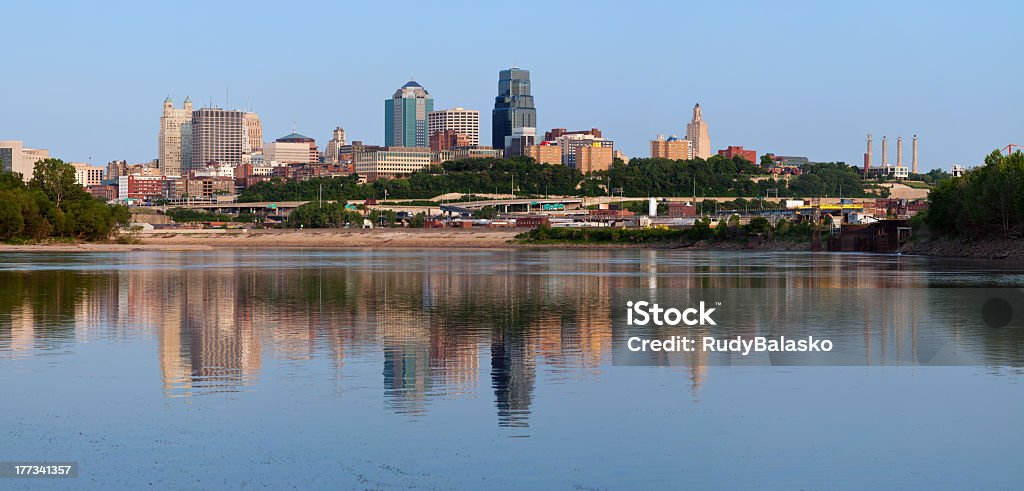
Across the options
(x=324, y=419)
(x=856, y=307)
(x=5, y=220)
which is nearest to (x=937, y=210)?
(x=856, y=307)

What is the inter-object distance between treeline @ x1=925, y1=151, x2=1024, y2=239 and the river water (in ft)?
218

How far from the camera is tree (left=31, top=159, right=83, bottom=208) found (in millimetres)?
124250

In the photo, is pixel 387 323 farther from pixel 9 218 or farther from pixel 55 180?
pixel 55 180

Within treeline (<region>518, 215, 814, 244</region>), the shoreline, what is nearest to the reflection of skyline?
the shoreline

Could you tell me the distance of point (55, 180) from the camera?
125 metres

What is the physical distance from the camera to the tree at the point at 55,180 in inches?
4892

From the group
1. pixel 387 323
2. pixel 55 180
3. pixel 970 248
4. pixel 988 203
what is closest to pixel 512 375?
pixel 387 323

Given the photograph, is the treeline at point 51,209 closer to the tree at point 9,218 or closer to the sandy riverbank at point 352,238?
the tree at point 9,218

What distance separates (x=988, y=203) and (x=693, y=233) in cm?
5785

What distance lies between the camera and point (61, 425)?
16.9 metres

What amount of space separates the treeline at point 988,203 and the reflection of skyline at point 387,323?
40.4 metres

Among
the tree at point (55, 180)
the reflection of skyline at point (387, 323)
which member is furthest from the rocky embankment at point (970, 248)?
the tree at point (55, 180)

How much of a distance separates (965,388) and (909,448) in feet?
17.8

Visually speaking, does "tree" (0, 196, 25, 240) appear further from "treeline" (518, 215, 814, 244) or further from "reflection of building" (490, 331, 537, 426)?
"reflection of building" (490, 331, 537, 426)
